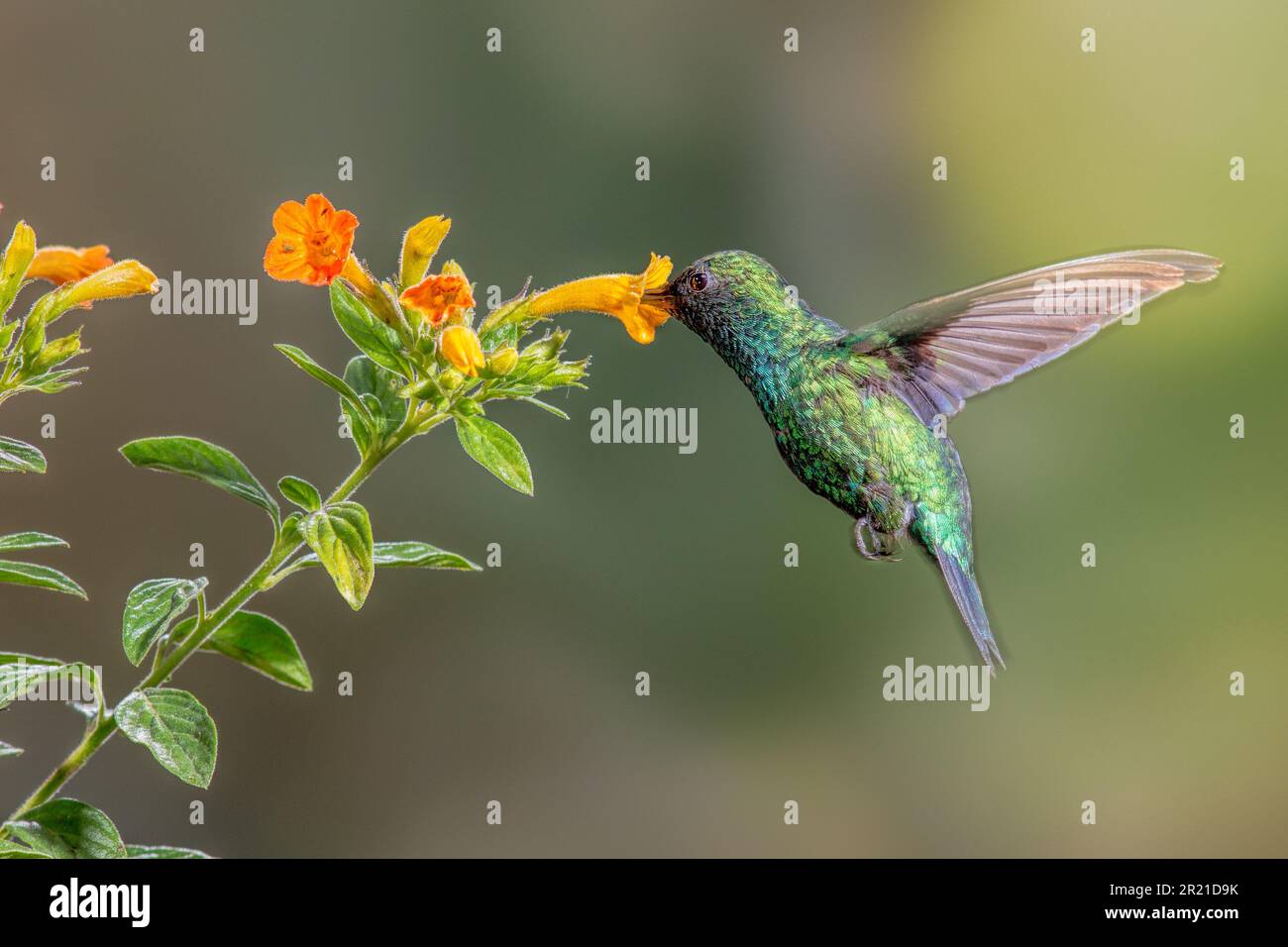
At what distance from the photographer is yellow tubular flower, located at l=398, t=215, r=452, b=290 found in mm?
1042

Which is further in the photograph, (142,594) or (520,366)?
(520,366)

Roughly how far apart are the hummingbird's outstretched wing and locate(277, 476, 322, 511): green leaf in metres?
0.55

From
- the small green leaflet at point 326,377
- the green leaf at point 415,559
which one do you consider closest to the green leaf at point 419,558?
the green leaf at point 415,559

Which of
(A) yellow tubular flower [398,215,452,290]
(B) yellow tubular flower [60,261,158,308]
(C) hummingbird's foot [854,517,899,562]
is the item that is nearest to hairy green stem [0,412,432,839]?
(A) yellow tubular flower [398,215,452,290]

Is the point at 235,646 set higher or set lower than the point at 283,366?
lower

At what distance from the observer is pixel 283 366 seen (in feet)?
10.5

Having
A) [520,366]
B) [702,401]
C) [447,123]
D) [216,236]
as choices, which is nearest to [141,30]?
[216,236]

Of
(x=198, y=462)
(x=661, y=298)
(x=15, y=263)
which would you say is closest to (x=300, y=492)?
(x=198, y=462)

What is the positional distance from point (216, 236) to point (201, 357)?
0.98 ft

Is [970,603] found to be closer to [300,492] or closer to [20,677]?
[300,492]

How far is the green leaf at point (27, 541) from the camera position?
0.93m

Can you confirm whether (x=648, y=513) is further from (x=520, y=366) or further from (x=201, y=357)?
(x=520, y=366)

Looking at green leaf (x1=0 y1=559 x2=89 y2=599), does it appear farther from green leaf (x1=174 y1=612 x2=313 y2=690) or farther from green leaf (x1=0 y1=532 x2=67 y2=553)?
green leaf (x1=174 y1=612 x2=313 y2=690)

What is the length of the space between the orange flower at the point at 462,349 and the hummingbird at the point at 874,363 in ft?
1.01
